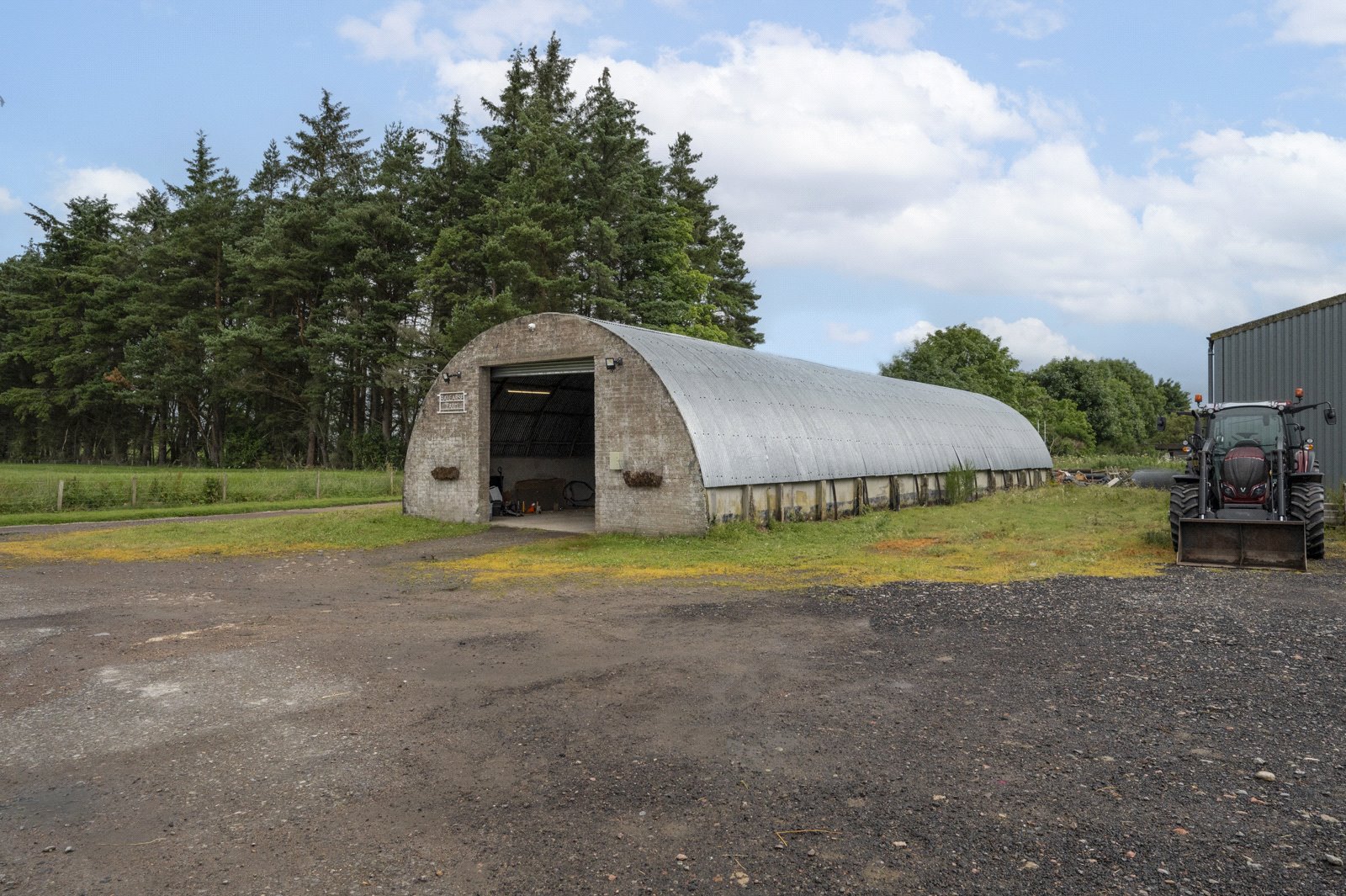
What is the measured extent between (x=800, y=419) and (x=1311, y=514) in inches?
409

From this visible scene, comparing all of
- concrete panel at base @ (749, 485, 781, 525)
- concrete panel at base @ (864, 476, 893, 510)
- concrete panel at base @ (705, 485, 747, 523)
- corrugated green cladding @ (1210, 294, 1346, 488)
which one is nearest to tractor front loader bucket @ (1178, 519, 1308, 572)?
corrugated green cladding @ (1210, 294, 1346, 488)

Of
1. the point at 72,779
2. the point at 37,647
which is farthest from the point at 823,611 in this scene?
the point at 37,647

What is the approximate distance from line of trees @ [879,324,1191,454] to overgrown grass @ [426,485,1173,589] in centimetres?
3402

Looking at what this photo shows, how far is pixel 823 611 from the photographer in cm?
946

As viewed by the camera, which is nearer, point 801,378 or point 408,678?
point 408,678

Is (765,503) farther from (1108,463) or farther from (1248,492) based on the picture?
(1108,463)

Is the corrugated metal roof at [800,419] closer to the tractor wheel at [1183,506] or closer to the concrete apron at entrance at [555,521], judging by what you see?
the concrete apron at entrance at [555,521]

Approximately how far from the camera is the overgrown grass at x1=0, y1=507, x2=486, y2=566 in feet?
51.0

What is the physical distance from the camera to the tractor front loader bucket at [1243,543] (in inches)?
471

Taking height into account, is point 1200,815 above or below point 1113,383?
below

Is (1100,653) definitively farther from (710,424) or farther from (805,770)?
(710,424)

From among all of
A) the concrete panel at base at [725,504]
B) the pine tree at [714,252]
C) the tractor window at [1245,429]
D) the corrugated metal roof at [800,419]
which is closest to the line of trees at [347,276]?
the pine tree at [714,252]

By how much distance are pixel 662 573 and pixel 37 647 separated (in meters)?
7.71

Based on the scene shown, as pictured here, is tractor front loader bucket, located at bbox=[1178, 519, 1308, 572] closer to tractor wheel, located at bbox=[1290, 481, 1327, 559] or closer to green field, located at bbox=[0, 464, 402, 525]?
tractor wheel, located at bbox=[1290, 481, 1327, 559]
